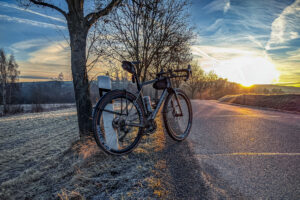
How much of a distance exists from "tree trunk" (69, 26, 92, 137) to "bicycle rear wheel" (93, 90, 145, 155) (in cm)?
165

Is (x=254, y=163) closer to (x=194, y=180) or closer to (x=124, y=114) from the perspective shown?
(x=194, y=180)

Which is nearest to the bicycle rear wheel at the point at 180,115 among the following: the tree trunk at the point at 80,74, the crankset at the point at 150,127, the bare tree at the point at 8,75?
the crankset at the point at 150,127

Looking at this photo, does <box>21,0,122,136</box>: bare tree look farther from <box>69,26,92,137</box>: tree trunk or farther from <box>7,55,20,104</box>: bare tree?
<box>7,55,20,104</box>: bare tree

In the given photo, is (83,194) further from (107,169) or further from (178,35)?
(178,35)

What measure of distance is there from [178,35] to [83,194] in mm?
10163

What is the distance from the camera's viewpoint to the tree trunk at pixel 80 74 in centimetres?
396

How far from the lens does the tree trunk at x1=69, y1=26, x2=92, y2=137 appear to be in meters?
3.96

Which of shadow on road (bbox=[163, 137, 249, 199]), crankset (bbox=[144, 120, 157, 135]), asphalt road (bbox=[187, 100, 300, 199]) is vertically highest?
crankset (bbox=[144, 120, 157, 135])

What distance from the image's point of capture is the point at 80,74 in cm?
397

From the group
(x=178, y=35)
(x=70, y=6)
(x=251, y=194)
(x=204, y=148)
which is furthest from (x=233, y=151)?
(x=178, y=35)

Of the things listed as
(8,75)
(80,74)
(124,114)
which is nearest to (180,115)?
(124,114)

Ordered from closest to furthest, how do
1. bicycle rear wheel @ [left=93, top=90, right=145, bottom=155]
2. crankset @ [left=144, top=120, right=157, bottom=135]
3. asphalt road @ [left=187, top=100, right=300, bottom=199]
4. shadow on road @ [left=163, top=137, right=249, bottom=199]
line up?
shadow on road @ [left=163, top=137, right=249, bottom=199] < asphalt road @ [left=187, top=100, right=300, bottom=199] < bicycle rear wheel @ [left=93, top=90, right=145, bottom=155] < crankset @ [left=144, top=120, right=157, bottom=135]

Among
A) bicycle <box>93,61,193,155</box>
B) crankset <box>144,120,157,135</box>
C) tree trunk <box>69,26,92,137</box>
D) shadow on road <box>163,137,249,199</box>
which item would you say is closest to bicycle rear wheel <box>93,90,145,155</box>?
bicycle <box>93,61,193,155</box>

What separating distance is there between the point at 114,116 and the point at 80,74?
6.61 feet
